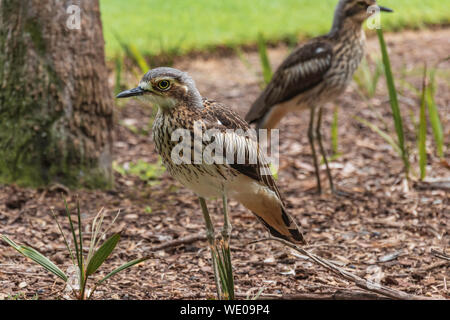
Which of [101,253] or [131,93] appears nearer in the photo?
[101,253]

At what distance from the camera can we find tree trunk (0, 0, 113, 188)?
4656 mm

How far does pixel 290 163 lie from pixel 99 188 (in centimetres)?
185

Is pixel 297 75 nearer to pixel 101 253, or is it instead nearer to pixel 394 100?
pixel 394 100

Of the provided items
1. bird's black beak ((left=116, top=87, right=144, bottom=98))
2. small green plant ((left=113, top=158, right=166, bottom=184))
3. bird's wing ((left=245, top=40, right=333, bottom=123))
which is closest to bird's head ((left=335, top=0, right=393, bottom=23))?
bird's wing ((left=245, top=40, right=333, bottom=123))

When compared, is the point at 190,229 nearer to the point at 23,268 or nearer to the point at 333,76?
the point at 23,268

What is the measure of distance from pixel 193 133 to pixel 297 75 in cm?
242

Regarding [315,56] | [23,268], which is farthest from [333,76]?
[23,268]

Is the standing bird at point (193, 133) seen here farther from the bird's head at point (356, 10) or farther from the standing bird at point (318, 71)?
the bird's head at point (356, 10)

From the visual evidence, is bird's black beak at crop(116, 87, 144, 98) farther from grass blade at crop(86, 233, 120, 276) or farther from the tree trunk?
the tree trunk

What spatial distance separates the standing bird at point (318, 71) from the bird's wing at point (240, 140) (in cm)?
191

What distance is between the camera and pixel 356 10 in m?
5.64

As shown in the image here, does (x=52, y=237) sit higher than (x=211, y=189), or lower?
lower

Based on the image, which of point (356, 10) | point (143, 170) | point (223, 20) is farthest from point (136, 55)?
point (223, 20)

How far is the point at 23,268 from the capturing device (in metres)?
3.72
